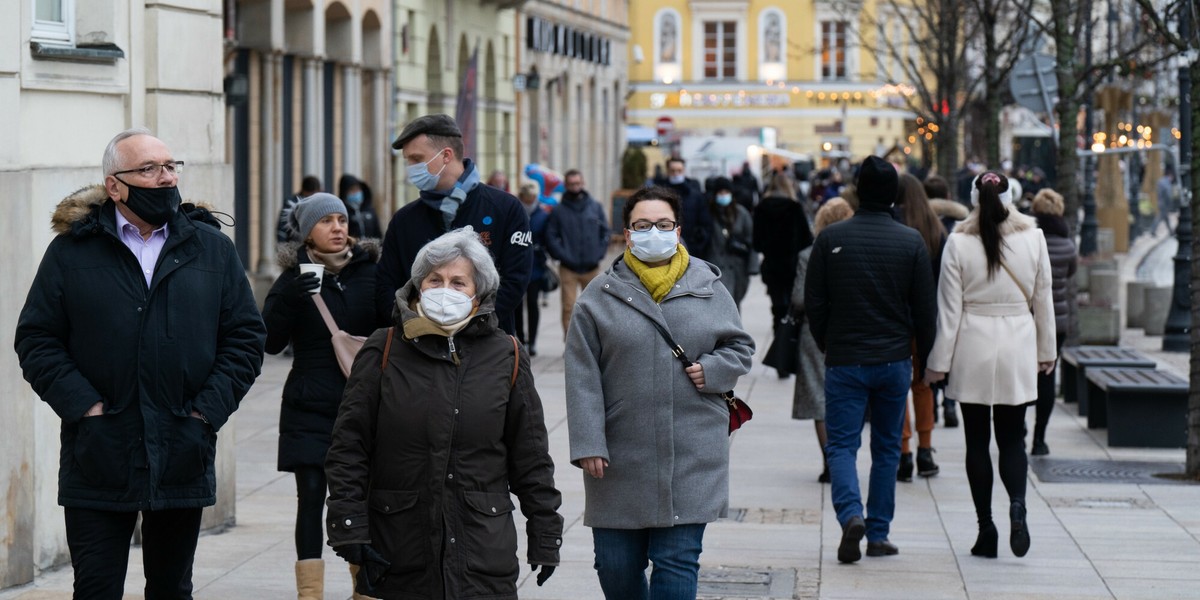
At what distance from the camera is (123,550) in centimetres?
593

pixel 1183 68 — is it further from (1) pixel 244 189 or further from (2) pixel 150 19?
(2) pixel 150 19

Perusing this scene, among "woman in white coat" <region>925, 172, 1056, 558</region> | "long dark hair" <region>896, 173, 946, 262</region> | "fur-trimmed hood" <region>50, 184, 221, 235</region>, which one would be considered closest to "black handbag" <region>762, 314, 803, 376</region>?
"long dark hair" <region>896, 173, 946, 262</region>

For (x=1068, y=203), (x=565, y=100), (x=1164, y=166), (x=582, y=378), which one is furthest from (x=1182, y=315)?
(x=1164, y=166)

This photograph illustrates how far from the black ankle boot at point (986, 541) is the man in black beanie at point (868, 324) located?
45 cm

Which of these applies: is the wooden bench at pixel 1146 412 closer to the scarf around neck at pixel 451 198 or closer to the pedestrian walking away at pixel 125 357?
the scarf around neck at pixel 451 198

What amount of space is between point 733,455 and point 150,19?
5.29 metres

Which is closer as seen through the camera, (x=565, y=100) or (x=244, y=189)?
(x=244, y=189)

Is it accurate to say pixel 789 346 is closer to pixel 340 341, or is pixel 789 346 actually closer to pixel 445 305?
pixel 340 341

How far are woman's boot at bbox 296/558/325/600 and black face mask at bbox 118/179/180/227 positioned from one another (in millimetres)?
1959

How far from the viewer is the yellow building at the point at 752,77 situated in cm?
7912

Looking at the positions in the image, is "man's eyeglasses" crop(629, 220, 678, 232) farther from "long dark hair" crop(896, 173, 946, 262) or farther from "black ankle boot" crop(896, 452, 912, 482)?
"black ankle boot" crop(896, 452, 912, 482)

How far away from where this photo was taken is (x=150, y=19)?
30.0 ft

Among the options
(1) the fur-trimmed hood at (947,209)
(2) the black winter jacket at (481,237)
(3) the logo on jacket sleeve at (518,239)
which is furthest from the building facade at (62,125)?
(1) the fur-trimmed hood at (947,209)

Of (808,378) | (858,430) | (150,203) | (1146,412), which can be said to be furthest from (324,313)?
(1146,412)
